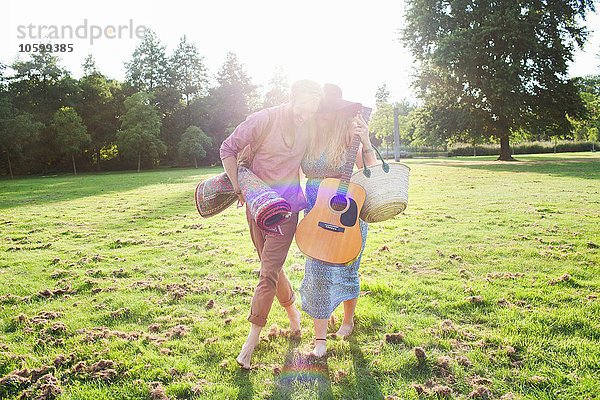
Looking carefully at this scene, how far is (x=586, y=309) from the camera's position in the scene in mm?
4203

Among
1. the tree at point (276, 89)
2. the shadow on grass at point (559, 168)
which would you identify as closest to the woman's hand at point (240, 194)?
the shadow on grass at point (559, 168)

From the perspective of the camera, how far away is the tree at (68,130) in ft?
130

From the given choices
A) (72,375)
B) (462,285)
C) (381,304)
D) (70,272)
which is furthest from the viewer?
(70,272)

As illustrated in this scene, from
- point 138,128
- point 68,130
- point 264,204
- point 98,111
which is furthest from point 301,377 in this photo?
point 98,111

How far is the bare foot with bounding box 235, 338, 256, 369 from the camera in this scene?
11.1 ft

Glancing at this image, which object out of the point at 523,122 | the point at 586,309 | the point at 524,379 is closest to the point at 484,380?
the point at 524,379

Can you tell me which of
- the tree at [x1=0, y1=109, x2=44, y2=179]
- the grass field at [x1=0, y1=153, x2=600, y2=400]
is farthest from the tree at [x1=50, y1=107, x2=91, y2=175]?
the grass field at [x1=0, y1=153, x2=600, y2=400]

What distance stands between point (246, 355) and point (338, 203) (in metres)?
1.45

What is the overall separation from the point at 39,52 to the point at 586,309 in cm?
5146

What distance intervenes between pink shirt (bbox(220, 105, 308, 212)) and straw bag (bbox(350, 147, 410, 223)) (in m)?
0.58

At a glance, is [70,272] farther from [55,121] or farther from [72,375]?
[55,121]

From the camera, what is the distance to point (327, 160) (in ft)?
12.0

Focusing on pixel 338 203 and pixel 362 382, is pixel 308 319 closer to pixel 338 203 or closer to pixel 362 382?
pixel 362 382

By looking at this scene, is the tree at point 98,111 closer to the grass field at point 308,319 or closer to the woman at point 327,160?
the grass field at point 308,319
